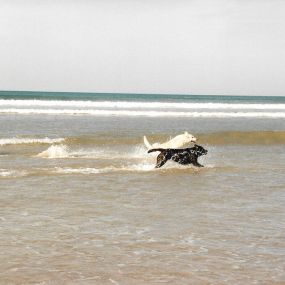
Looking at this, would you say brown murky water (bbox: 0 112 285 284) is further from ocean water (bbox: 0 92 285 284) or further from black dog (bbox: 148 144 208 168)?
black dog (bbox: 148 144 208 168)

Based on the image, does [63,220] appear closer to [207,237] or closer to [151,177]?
[207,237]

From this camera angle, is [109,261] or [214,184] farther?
[214,184]

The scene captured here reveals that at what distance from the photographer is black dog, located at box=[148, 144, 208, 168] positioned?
16.5 meters

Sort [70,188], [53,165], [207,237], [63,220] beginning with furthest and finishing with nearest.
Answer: [53,165] → [70,188] → [63,220] → [207,237]

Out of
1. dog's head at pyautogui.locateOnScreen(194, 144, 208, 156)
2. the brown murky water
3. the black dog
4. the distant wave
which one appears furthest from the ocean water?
the distant wave

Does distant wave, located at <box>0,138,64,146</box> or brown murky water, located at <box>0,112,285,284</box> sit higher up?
brown murky water, located at <box>0,112,285,284</box>

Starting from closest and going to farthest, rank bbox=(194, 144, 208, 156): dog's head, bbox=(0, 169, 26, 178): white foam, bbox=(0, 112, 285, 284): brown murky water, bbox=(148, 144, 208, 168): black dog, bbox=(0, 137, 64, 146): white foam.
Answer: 1. bbox=(0, 112, 285, 284): brown murky water
2. bbox=(0, 169, 26, 178): white foam
3. bbox=(148, 144, 208, 168): black dog
4. bbox=(194, 144, 208, 156): dog's head
5. bbox=(0, 137, 64, 146): white foam

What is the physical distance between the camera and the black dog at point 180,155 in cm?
1655

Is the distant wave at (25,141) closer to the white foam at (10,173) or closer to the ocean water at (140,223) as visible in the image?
the ocean water at (140,223)

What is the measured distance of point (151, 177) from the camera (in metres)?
14.4

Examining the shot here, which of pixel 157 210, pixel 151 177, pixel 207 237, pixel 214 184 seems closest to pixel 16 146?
pixel 151 177

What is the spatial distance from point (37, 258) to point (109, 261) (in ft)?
2.94

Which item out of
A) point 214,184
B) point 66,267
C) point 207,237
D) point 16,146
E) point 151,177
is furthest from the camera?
point 16,146

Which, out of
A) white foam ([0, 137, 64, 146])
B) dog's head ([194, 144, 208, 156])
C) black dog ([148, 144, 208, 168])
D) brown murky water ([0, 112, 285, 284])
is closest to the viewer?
brown murky water ([0, 112, 285, 284])
